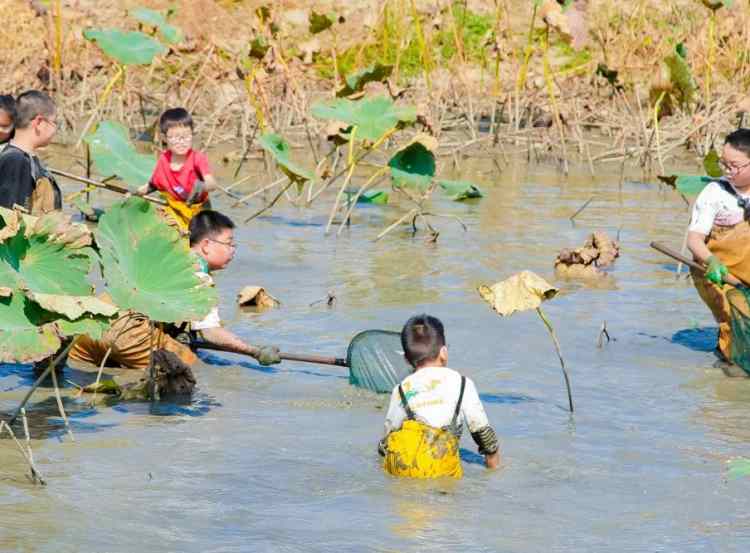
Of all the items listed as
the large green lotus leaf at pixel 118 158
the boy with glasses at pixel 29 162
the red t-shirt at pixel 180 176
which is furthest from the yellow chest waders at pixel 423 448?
the large green lotus leaf at pixel 118 158

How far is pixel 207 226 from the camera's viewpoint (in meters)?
7.07

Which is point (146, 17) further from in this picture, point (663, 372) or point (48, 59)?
point (663, 372)

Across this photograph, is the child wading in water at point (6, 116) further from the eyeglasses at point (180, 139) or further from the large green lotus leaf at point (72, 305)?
the large green lotus leaf at point (72, 305)

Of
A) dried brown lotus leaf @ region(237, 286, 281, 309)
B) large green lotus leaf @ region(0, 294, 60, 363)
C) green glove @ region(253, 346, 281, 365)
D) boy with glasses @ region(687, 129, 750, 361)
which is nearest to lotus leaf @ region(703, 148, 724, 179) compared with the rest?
boy with glasses @ region(687, 129, 750, 361)

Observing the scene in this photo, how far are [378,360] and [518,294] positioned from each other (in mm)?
883

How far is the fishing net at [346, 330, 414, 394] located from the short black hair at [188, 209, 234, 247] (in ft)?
2.86

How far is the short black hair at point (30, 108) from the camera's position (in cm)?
679

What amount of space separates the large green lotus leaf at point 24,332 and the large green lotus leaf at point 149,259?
0.39 meters

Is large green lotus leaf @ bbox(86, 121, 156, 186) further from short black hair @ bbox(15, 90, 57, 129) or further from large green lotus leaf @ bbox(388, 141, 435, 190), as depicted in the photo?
short black hair @ bbox(15, 90, 57, 129)

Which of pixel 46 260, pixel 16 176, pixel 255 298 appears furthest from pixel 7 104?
pixel 46 260

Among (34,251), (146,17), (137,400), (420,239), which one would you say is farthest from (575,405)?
(146,17)

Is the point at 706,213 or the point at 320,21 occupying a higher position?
the point at 320,21

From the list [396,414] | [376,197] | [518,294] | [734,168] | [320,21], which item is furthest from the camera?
[320,21]

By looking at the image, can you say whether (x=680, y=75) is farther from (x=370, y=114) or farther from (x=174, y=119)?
(x=174, y=119)
